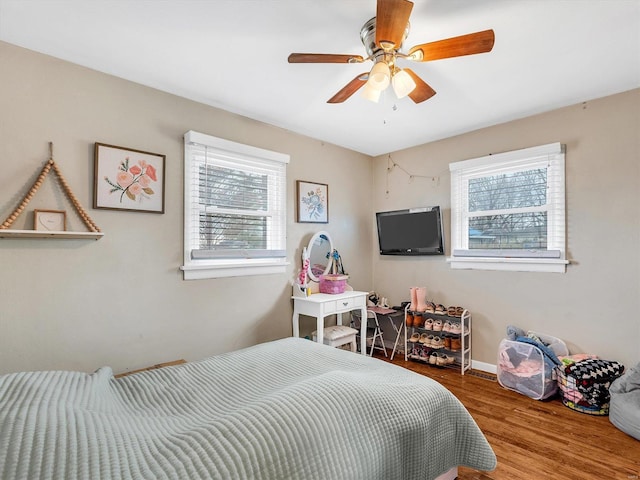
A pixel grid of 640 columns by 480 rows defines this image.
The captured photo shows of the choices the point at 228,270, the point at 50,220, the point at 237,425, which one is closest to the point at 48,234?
the point at 50,220

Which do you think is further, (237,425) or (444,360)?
(444,360)

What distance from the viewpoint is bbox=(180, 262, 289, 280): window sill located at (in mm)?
2637

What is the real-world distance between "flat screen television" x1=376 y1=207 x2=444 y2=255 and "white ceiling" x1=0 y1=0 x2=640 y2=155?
109 centimetres

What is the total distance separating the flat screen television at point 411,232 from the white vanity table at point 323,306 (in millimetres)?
771

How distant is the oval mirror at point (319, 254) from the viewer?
350cm

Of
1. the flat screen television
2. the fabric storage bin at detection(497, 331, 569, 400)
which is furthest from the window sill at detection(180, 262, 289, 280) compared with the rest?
the fabric storage bin at detection(497, 331, 569, 400)

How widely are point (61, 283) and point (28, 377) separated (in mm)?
901

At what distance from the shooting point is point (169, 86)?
2.49 metres

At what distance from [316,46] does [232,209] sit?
1491mm

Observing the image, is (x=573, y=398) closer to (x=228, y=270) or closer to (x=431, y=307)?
(x=431, y=307)

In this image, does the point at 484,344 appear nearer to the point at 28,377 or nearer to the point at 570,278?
the point at 570,278

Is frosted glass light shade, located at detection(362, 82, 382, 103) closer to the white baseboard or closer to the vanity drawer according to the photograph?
the vanity drawer

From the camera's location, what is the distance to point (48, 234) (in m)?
1.95

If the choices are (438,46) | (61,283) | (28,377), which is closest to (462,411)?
(438,46)
